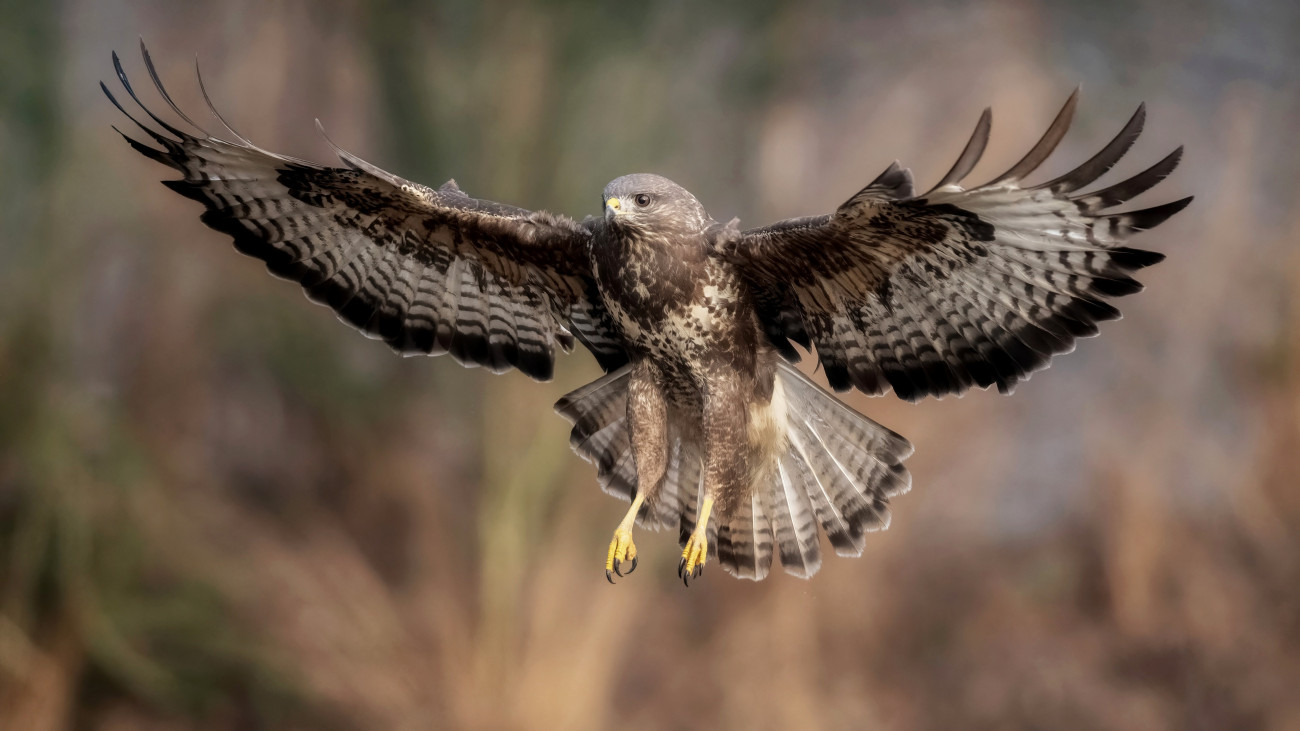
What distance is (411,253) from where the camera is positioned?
95.8 inches

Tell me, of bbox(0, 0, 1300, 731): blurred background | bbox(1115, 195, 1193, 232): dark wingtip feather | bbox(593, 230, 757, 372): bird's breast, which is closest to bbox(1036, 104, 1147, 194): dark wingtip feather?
bbox(1115, 195, 1193, 232): dark wingtip feather

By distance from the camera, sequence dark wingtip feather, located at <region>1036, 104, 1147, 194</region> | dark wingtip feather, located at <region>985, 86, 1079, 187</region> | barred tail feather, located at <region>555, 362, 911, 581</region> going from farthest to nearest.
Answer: barred tail feather, located at <region>555, 362, 911, 581</region>, dark wingtip feather, located at <region>1036, 104, 1147, 194</region>, dark wingtip feather, located at <region>985, 86, 1079, 187</region>

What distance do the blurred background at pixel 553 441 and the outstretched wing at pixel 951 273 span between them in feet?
7.26

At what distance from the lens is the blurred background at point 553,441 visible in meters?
4.34

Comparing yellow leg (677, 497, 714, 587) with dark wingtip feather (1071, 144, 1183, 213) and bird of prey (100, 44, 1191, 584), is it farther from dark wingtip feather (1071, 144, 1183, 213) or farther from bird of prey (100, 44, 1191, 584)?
dark wingtip feather (1071, 144, 1183, 213)

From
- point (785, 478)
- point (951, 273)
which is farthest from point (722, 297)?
point (785, 478)

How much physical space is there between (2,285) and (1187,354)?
483 centimetres

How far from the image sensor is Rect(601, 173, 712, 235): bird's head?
1.97 m

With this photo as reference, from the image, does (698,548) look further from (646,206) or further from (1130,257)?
(1130,257)

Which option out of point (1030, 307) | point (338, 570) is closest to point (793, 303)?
point (1030, 307)

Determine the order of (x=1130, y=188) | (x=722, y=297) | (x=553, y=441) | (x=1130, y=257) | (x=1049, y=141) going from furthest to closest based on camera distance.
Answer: (x=553, y=441) < (x=722, y=297) < (x=1130, y=257) < (x=1130, y=188) < (x=1049, y=141)

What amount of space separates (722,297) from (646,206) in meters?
0.25

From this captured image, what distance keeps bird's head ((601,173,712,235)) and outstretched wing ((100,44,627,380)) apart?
265 mm

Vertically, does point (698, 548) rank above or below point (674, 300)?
below
